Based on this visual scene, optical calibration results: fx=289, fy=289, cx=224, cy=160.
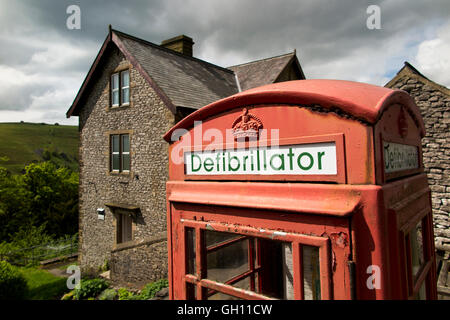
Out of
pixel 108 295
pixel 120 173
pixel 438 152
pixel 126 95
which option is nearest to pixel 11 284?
pixel 108 295

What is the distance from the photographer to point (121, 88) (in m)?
12.9

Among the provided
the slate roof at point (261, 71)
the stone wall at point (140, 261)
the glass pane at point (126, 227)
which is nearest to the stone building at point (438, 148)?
the slate roof at point (261, 71)

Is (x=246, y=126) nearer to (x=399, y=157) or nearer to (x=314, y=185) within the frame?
(x=314, y=185)

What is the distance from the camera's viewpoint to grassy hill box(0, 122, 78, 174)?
7050 centimetres

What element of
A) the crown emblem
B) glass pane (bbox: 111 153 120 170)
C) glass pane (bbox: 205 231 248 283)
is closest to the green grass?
glass pane (bbox: 111 153 120 170)

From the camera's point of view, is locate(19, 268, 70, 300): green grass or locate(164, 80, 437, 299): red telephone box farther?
locate(19, 268, 70, 300): green grass

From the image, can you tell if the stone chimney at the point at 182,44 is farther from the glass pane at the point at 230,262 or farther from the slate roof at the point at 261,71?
the glass pane at the point at 230,262

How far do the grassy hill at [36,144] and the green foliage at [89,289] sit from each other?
59.4 metres

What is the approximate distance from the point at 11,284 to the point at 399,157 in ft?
48.1

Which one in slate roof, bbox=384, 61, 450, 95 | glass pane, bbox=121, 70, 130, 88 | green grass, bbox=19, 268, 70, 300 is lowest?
green grass, bbox=19, 268, 70, 300

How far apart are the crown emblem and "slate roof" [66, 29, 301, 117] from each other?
8.47 metres

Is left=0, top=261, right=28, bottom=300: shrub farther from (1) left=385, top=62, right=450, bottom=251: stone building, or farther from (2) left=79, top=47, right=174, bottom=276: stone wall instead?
(1) left=385, top=62, right=450, bottom=251: stone building

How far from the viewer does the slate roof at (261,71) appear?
14.9 meters

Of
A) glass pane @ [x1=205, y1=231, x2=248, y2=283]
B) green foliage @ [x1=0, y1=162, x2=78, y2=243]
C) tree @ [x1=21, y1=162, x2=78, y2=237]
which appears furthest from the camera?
tree @ [x1=21, y1=162, x2=78, y2=237]
